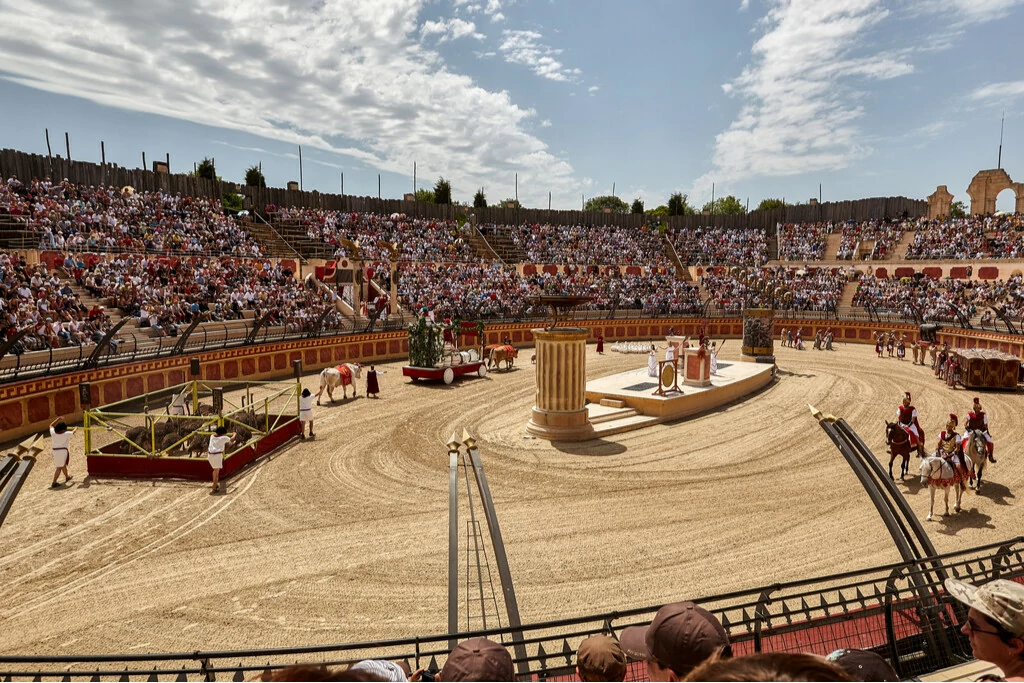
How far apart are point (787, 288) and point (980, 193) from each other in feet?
85.7

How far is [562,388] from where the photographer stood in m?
16.7

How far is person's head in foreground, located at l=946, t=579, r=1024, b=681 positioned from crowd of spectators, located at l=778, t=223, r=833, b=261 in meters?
56.0

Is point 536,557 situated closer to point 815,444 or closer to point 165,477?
point 165,477

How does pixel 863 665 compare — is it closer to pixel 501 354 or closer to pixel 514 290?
pixel 501 354

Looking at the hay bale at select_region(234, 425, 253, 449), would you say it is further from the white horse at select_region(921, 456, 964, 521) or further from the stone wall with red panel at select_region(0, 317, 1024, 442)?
the white horse at select_region(921, 456, 964, 521)

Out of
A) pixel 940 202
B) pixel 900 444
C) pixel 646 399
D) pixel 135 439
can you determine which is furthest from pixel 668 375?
pixel 940 202

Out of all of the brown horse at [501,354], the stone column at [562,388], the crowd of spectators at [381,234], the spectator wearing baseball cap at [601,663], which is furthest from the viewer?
the crowd of spectators at [381,234]

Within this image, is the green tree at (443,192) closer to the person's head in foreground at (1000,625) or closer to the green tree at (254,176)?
the green tree at (254,176)

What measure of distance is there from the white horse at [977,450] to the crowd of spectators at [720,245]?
145 ft

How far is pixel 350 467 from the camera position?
1377cm

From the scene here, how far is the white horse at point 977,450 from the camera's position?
12.0m

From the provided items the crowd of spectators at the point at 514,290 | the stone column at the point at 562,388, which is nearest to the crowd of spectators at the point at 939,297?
the crowd of spectators at the point at 514,290

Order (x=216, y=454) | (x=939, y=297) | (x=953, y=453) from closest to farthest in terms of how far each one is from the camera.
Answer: (x=953, y=453)
(x=216, y=454)
(x=939, y=297)

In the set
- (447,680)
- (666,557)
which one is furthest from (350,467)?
(447,680)
